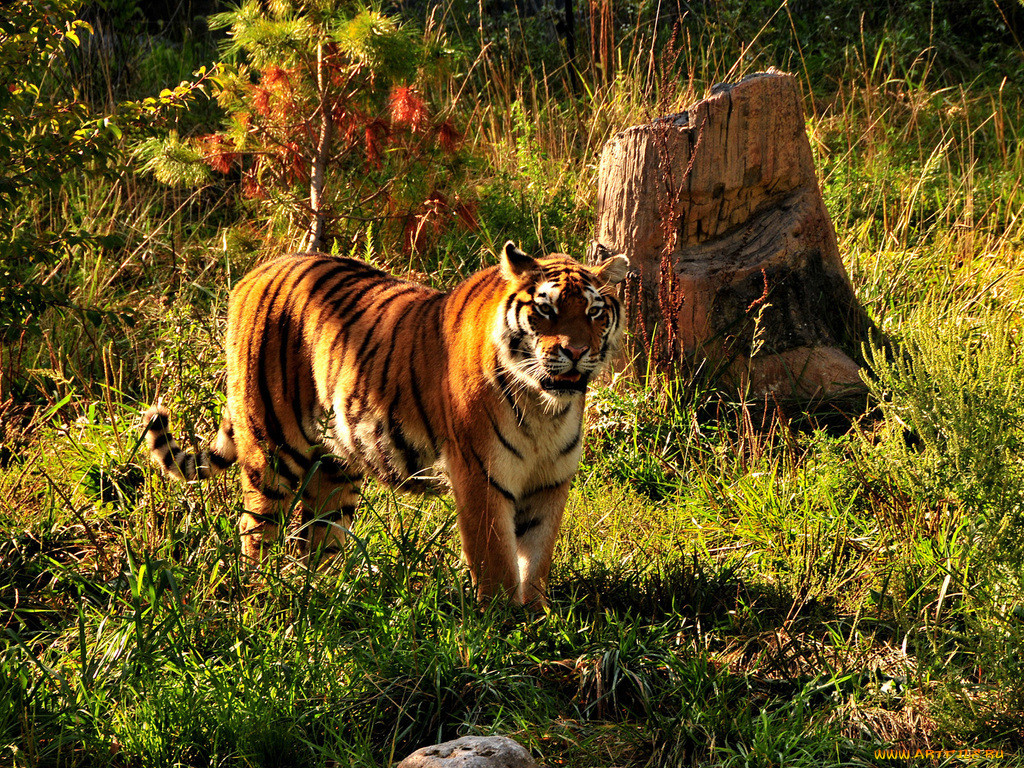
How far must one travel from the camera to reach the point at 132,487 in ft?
14.1

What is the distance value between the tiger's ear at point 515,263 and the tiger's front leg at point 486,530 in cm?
59

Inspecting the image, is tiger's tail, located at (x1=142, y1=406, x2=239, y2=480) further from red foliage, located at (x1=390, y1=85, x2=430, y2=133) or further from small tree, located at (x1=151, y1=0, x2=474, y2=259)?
red foliage, located at (x1=390, y1=85, x2=430, y2=133)

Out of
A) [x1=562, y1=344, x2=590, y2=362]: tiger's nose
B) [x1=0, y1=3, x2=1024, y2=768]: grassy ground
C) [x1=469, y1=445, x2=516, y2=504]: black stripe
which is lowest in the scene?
[x1=0, y1=3, x2=1024, y2=768]: grassy ground

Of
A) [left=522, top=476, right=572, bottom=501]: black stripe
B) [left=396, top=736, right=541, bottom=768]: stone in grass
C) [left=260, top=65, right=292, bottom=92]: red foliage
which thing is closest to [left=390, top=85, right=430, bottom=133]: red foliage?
[left=260, top=65, right=292, bottom=92]: red foliage

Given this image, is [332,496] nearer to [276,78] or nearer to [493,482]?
[493,482]

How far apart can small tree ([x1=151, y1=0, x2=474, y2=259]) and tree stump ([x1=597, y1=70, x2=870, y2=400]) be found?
115 centimetres

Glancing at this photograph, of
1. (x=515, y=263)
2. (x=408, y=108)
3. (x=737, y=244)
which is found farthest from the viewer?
(x=408, y=108)

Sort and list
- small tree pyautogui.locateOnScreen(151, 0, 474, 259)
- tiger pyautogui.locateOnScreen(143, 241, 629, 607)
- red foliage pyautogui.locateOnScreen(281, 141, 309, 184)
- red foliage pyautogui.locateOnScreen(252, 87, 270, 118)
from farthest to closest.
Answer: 1. red foliage pyautogui.locateOnScreen(281, 141, 309, 184)
2. red foliage pyautogui.locateOnScreen(252, 87, 270, 118)
3. small tree pyautogui.locateOnScreen(151, 0, 474, 259)
4. tiger pyautogui.locateOnScreen(143, 241, 629, 607)

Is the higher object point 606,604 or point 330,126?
point 330,126

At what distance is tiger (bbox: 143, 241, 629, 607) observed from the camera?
3.26 m

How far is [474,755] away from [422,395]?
1.53 meters

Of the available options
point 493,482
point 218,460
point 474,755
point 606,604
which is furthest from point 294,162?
point 474,755

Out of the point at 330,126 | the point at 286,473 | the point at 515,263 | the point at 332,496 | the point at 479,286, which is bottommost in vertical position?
the point at 332,496

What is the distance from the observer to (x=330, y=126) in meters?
5.56
